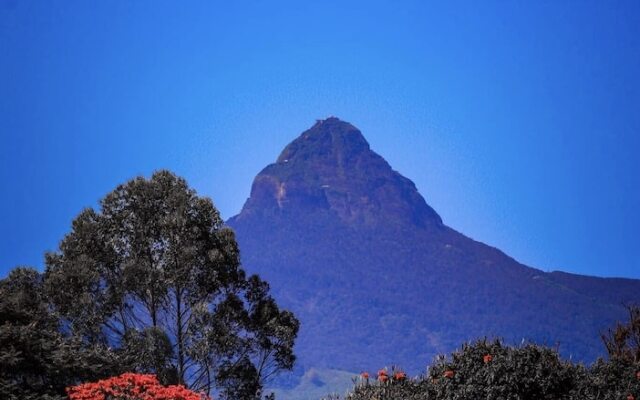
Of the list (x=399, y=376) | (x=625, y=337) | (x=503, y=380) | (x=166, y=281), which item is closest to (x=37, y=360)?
(x=399, y=376)

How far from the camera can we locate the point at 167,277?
32094 millimetres

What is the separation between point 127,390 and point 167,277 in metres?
12.5

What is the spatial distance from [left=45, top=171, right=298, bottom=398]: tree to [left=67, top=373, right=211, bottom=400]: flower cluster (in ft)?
35.0

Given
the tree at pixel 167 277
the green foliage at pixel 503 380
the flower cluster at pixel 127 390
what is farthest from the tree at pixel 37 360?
the tree at pixel 167 277

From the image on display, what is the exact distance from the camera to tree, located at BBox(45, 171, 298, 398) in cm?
3127

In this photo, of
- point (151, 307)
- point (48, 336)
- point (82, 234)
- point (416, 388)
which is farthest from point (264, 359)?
point (416, 388)

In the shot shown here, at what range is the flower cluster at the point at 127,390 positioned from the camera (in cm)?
1936

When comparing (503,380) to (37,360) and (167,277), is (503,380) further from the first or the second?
(167,277)

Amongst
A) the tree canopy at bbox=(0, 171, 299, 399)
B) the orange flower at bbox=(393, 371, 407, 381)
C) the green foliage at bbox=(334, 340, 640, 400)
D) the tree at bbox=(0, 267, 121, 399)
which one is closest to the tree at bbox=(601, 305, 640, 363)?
the green foliage at bbox=(334, 340, 640, 400)

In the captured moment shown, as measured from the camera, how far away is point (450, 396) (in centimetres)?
1877

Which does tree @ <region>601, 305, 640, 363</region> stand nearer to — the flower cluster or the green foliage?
the green foliage

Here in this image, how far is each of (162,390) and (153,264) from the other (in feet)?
42.1

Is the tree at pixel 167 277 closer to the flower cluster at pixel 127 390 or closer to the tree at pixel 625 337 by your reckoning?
the flower cluster at pixel 127 390

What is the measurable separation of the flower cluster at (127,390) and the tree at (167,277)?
35.0ft
